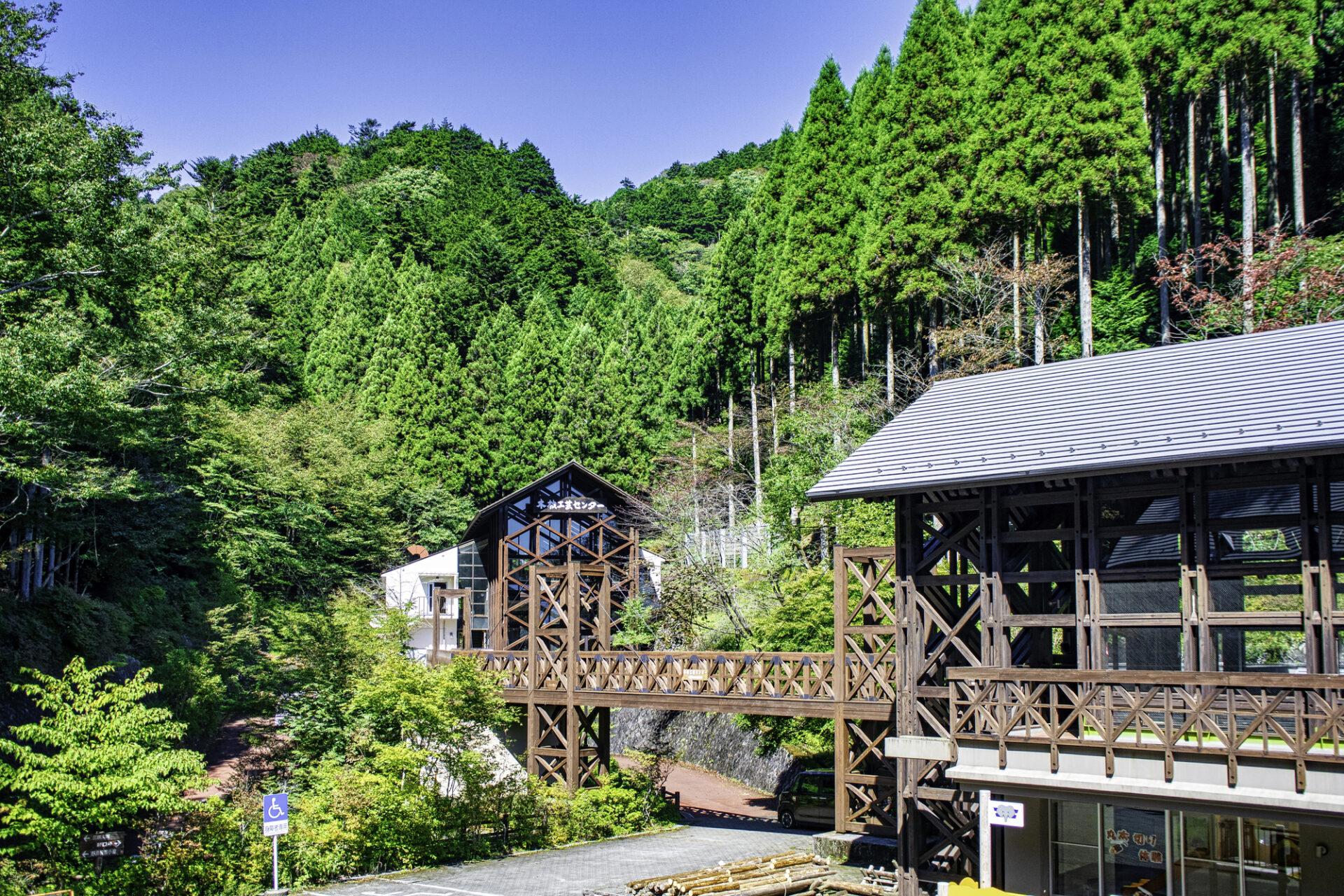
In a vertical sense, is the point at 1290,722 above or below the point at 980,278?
below

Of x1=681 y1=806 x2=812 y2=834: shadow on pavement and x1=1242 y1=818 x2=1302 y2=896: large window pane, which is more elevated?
x1=1242 y1=818 x2=1302 y2=896: large window pane

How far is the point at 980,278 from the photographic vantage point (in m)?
25.8

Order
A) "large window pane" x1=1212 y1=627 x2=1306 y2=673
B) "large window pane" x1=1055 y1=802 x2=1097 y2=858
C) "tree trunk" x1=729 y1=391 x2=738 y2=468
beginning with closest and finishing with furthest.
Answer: "large window pane" x1=1055 y1=802 x2=1097 y2=858
"large window pane" x1=1212 y1=627 x2=1306 y2=673
"tree trunk" x1=729 y1=391 x2=738 y2=468

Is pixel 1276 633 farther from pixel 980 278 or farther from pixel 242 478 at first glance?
pixel 242 478

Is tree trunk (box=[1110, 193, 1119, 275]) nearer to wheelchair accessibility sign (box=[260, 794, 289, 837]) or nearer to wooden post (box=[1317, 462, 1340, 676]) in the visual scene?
wooden post (box=[1317, 462, 1340, 676])

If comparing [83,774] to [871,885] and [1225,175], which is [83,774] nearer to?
[871,885]

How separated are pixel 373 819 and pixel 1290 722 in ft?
46.1

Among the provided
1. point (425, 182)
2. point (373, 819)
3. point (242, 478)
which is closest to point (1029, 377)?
point (373, 819)

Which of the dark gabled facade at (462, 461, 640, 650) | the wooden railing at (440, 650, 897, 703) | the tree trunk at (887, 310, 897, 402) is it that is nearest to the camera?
the wooden railing at (440, 650, 897, 703)

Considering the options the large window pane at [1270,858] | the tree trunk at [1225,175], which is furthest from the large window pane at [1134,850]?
the tree trunk at [1225,175]

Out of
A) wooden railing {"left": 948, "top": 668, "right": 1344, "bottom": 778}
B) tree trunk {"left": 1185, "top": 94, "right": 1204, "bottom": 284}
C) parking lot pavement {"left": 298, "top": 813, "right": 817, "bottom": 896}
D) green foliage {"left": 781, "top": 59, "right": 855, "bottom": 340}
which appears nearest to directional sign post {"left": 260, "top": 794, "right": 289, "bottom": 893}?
parking lot pavement {"left": 298, "top": 813, "right": 817, "bottom": 896}

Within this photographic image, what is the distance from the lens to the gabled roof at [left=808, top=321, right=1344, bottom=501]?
36.7 ft

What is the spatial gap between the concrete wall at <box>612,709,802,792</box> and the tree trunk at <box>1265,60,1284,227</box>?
19.7 metres

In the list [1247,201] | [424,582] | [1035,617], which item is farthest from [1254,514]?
[424,582]
